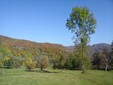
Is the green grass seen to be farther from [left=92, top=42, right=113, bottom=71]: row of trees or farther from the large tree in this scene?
[left=92, top=42, right=113, bottom=71]: row of trees

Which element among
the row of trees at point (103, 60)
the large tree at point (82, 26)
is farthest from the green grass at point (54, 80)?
the row of trees at point (103, 60)

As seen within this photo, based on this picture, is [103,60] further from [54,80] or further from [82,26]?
[54,80]

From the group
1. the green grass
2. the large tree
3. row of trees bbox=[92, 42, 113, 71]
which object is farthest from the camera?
row of trees bbox=[92, 42, 113, 71]

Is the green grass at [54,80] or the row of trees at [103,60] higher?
the row of trees at [103,60]

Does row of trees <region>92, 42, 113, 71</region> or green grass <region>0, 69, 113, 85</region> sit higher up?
row of trees <region>92, 42, 113, 71</region>

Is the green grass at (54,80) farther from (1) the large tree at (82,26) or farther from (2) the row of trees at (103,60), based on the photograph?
(2) the row of trees at (103,60)

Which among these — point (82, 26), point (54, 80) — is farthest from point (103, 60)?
point (54, 80)

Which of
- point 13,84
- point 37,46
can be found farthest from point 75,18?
point 37,46

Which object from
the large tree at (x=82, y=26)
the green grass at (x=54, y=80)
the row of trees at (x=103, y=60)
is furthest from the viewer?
the row of trees at (x=103, y=60)

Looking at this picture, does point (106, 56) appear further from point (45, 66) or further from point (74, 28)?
point (74, 28)

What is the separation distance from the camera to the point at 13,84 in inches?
337

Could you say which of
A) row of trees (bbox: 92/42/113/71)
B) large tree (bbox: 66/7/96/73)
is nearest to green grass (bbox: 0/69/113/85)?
large tree (bbox: 66/7/96/73)

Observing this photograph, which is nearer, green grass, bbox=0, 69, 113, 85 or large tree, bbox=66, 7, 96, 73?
green grass, bbox=0, 69, 113, 85

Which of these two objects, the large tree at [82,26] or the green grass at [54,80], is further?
the large tree at [82,26]
